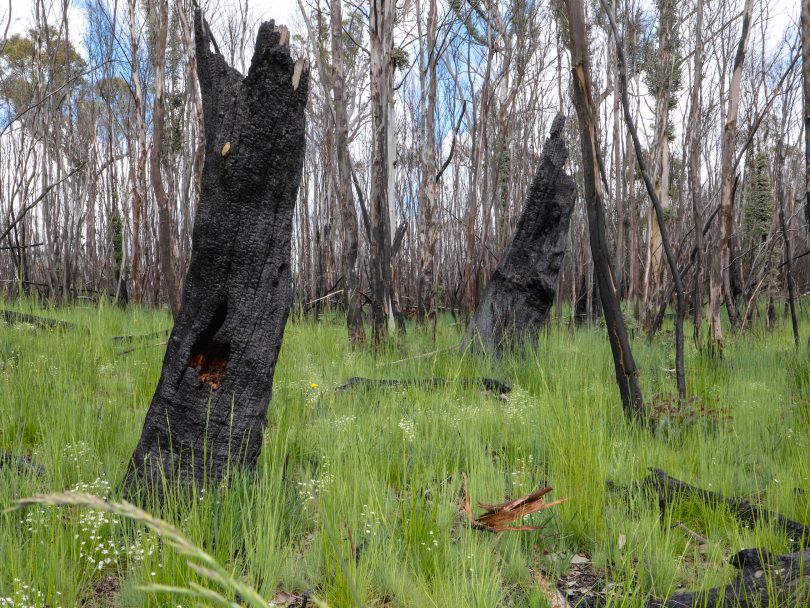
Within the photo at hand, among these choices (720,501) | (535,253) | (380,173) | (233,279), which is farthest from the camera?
(380,173)

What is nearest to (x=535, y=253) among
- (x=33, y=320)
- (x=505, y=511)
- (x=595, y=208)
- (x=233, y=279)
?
(x=595, y=208)

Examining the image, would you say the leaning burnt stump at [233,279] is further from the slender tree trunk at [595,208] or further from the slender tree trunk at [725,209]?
the slender tree trunk at [725,209]

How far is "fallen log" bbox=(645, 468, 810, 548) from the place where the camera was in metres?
2.34

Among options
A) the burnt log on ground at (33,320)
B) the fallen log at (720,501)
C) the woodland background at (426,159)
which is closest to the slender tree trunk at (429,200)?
the woodland background at (426,159)

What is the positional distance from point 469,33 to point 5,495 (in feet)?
34.9

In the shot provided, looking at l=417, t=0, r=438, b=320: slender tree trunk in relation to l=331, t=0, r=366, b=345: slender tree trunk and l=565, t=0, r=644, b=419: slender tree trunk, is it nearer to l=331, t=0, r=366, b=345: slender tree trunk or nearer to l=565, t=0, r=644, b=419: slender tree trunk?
l=331, t=0, r=366, b=345: slender tree trunk

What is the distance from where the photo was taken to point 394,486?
274 cm

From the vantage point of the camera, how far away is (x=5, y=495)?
204cm

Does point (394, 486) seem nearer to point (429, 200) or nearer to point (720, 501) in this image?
point (720, 501)

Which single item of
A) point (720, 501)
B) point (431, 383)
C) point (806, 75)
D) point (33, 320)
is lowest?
point (720, 501)

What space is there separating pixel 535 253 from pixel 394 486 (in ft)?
10.7

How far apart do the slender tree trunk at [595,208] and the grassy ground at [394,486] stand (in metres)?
0.28

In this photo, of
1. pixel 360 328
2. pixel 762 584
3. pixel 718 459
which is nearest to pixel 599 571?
pixel 762 584

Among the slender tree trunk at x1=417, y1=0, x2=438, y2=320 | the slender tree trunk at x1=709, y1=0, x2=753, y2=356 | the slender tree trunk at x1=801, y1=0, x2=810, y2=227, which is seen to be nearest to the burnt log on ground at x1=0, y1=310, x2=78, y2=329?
the slender tree trunk at x1=417, y1=0, x2=438, y2=320
